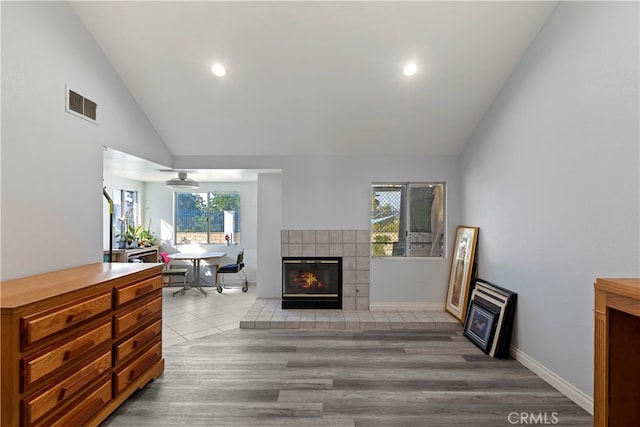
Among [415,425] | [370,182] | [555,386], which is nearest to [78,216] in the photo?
[415,425]

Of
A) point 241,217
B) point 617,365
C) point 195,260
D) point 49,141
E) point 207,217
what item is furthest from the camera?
point 207,217

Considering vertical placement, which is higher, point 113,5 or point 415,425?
point 113,5

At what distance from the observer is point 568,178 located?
235cm

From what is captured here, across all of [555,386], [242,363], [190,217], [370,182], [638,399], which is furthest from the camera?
[190,217]

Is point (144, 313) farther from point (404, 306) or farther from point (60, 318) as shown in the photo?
point (404, 306)

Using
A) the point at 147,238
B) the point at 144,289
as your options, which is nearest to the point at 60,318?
the point at 144,289

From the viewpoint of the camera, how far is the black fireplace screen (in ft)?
14.3

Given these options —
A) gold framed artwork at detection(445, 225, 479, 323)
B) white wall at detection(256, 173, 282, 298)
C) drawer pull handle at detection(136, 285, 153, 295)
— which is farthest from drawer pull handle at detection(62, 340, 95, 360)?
gold framed artwork at detection(445, 225, 479, 323)

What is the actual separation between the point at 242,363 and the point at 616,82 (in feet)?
12.0

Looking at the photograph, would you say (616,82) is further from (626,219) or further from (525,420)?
(525,420)

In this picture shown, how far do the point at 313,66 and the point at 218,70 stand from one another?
970mm

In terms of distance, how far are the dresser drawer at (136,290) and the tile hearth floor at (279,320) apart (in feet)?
3.91

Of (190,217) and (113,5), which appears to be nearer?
(113,5)

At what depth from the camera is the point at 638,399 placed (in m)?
1.45
